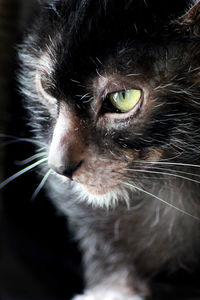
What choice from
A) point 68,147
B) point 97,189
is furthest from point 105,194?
point 68,147

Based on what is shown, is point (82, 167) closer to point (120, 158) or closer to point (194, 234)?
point (120, 158)

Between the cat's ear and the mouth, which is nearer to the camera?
the cat's ear

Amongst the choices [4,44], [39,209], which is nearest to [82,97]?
[4,44]

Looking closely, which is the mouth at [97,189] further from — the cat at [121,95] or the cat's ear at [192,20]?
the cat's ear at [192,20]

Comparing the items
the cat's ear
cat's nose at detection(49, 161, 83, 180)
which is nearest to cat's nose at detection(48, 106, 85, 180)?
cat's nose at detection(49, 161, 83, 180)

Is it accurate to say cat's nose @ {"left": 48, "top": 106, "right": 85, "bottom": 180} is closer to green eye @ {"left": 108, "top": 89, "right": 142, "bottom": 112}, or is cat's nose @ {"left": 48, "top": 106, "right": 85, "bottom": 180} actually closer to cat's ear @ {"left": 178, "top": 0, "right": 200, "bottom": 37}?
green eye @ {"left": 108, "top": 89, "right": 142, "bottom": 112}

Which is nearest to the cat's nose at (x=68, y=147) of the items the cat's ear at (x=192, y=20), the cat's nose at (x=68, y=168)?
the cat's nose at (x=68, y=168)
